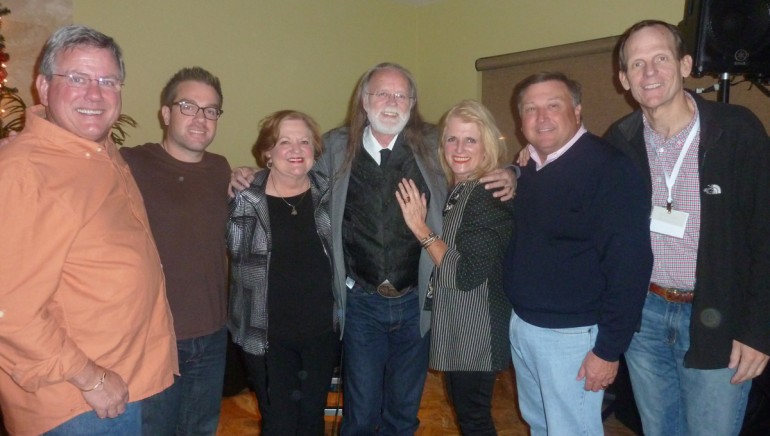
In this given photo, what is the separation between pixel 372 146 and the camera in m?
2.09

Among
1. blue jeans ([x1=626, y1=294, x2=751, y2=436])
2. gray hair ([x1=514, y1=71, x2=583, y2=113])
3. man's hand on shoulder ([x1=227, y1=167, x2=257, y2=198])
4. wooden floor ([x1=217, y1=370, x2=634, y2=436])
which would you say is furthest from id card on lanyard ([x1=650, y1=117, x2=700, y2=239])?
wooden floor ([x1=217, y1=370, x2=634, y2=436])

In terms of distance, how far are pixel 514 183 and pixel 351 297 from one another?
0.74 metres

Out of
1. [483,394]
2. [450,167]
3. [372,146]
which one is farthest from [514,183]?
[483,394]

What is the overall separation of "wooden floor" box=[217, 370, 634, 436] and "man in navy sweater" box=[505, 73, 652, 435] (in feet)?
4.60

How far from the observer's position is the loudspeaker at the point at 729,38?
2.13 m

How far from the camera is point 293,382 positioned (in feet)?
6.73

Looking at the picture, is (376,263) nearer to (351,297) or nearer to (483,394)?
(351,297)

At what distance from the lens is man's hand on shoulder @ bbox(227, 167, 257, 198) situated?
202 centimetres

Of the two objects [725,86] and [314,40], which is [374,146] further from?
[314,40]

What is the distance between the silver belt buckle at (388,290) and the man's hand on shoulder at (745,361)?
106cm

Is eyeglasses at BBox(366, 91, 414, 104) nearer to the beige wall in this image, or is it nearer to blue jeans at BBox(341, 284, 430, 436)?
blue jeans at BBox(341, 284, 430, 436)

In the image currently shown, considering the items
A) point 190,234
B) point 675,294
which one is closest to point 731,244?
point 675,294

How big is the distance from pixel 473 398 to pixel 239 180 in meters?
1.14

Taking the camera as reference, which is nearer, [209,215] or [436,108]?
[209,215]
